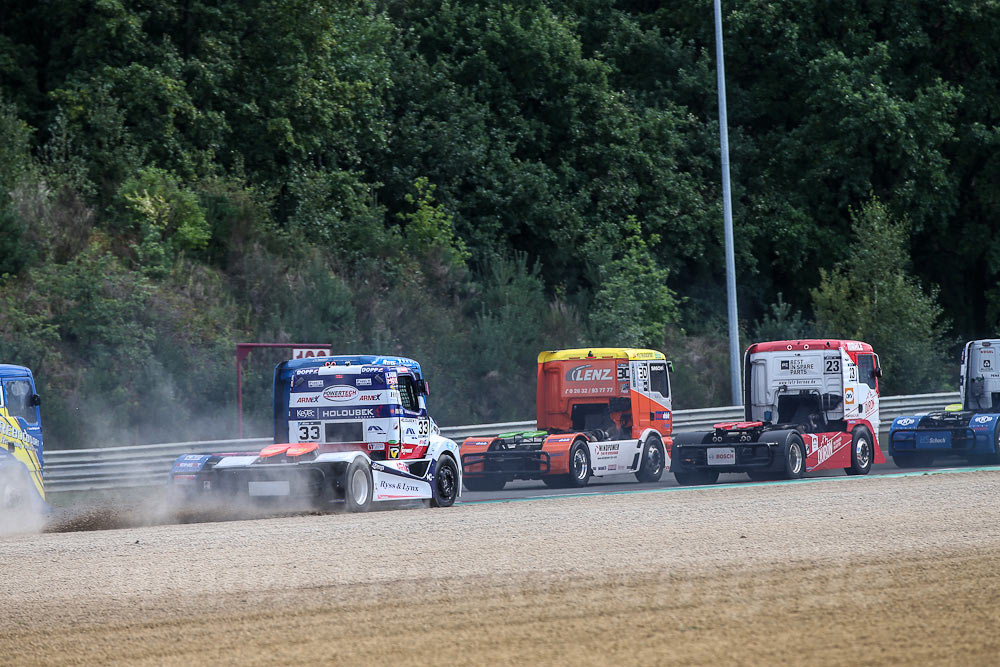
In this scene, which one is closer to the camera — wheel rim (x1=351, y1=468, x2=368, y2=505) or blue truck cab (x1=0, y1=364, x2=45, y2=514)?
wheel rim (x1=351, y1=468, x2=368, y2=505)

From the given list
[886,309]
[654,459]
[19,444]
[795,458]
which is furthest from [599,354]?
[886,309]

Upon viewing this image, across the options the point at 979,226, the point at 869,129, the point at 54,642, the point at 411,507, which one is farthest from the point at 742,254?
the point at 54,642

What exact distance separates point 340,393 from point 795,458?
8307 millimetres

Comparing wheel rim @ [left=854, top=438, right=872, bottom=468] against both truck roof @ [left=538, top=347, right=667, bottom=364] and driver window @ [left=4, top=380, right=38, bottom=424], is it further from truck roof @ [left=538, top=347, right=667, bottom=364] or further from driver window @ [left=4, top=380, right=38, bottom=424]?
driver window @ [left=4, top=380, right=38, bottom=424]

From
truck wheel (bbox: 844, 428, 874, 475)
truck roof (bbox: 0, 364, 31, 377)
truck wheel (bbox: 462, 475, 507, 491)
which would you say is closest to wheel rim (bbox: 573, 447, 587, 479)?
truck wheel (bbox: 462, 475, 507, 491)

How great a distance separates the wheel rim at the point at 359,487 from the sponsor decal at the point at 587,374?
25.4ft

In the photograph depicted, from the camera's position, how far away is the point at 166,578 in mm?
12383

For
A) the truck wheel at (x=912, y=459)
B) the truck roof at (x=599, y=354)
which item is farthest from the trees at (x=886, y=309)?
the truck roof at (x=599, y=354)

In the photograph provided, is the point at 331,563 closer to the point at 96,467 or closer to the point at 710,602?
the point at 710,602

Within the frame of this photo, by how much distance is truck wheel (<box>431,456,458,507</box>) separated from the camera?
19922mm

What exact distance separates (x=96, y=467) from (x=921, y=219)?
97.1 feet

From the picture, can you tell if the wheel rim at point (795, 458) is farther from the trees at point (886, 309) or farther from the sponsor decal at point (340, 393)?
the trees at point (886, 309)

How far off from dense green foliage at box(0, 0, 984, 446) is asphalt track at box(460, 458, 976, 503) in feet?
19.4

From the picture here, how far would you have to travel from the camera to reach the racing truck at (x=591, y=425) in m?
23.0
